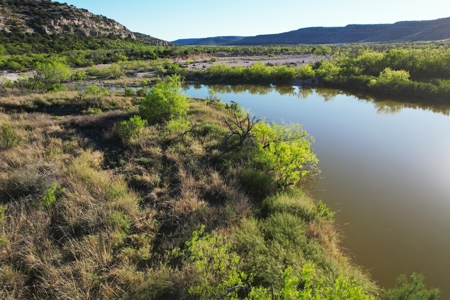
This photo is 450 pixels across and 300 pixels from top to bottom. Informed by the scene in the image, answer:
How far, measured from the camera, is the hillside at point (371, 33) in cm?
9968

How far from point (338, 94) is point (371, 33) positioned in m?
132

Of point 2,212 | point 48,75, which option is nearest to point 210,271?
point 2,212

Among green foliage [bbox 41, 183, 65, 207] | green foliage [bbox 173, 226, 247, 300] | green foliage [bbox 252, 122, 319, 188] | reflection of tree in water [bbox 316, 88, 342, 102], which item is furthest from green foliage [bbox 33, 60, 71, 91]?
reflection of tree in water [bbox 316, 88, 342, 102]

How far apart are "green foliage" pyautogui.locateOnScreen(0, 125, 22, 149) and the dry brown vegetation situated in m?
0.28

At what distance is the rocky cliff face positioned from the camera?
52031 mm

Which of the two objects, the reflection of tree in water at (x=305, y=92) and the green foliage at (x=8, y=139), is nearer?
the green foliage at (x=8, y=139)

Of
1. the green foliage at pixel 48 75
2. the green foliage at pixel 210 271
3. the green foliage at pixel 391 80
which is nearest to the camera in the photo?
the green foliage at pixel 210 271

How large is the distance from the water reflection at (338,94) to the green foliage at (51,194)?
2081cm

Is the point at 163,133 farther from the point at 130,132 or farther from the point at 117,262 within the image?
the point at 117,262

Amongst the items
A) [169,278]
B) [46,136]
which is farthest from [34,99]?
[169,278]

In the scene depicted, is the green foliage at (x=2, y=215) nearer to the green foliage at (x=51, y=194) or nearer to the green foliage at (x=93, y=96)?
the green foliage at (x=51, y=194)

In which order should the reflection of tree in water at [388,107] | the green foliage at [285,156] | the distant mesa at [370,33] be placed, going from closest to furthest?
the green foliage at [285,156]
the reflection of tree in water at [388,107]
the distant mesa at [370,33]

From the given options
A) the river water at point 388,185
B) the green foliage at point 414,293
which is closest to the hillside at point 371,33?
the river water at point 388,185

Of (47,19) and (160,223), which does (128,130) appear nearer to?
(160,223)
